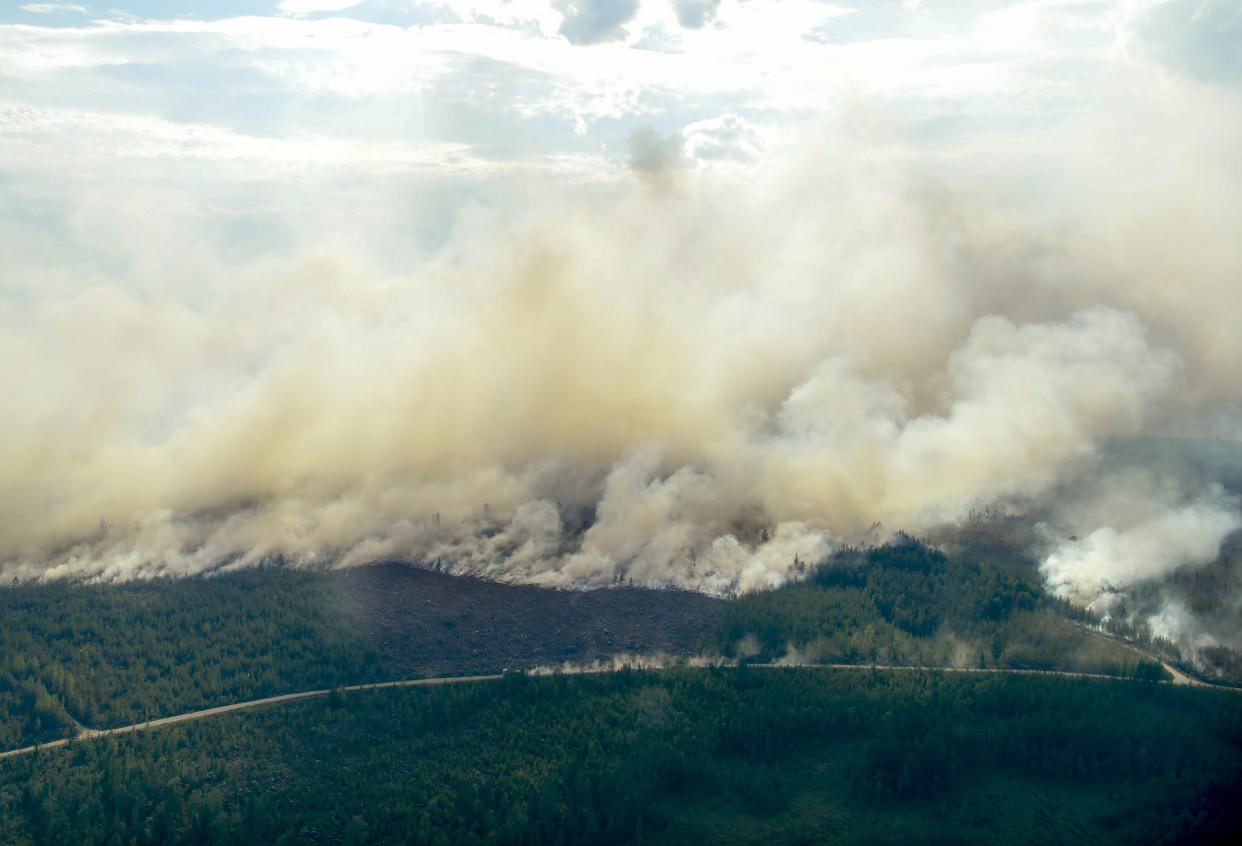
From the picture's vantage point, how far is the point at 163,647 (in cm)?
6788

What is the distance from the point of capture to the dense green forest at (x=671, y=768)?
5122 centimetres

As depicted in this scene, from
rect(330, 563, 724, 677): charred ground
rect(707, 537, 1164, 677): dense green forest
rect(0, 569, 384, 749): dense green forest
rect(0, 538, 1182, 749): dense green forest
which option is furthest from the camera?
rect(330, 563, 724, 677): charred ground

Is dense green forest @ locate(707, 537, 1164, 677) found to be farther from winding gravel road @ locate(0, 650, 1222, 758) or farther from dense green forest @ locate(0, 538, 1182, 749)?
winding gravel road @ locate(0, 650, 1222, 758)

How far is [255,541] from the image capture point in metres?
81.4

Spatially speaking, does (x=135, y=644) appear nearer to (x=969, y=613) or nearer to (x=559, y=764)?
(x=559, y=764)

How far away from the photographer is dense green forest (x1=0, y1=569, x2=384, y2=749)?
62.7 meters

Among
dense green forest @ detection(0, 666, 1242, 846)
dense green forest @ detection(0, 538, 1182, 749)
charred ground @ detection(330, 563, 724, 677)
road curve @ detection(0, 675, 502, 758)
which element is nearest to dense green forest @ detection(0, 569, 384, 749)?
dense green forest @ detection(0, 538, 1182, 749)

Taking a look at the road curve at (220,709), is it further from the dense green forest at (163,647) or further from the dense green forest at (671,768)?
the dense green forest at (671,768)

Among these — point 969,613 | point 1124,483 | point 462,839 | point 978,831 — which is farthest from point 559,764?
point 1124,483

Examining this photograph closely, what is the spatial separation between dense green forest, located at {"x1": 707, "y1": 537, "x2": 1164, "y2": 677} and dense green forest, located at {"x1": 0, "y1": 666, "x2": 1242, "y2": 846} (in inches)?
149

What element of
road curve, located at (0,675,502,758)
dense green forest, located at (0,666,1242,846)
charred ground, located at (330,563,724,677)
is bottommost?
road curve, located at (0,675,502,758)

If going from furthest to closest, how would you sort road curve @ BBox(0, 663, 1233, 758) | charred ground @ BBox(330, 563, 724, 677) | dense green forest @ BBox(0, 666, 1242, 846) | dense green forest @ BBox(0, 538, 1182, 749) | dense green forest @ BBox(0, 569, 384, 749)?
charred ground @ BBox(330, 563, 724, 677) → dense green forest @ BBox(0, 538, 1182, 749) → dense green forest @ BBox(0, 569, 384, 749) → road curve @ BBox(0, 663, 1233, 758) → dense green forest @ BBox(0, 666, 1242, 846)

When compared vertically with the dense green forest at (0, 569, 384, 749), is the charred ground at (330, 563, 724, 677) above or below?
above

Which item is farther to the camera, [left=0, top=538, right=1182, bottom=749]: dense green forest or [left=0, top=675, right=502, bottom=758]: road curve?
[left=0, top=538, right=1182, bottom=749]: dense green forest
